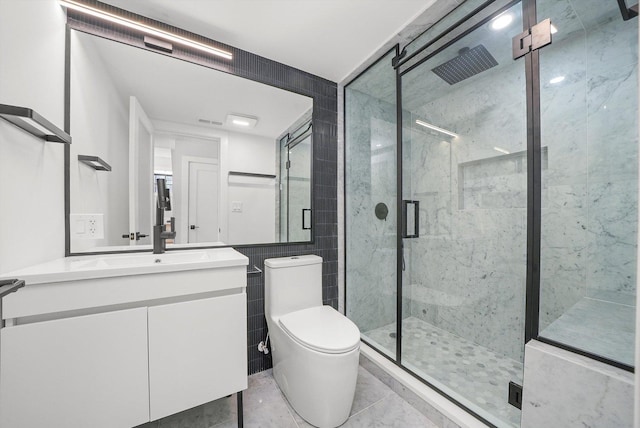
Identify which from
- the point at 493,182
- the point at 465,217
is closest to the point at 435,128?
the point at 493,182

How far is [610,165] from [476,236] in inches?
32.6

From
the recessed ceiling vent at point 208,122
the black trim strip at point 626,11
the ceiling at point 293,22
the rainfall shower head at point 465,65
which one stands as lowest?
the recessed ceiling vent at point 208,122

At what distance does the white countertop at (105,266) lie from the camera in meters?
0.88

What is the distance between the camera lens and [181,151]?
5.24 ft

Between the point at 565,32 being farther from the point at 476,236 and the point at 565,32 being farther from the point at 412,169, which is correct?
the point at 476,236

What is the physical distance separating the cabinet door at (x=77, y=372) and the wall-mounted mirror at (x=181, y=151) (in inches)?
22.0

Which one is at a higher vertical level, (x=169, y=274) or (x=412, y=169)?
(x=412, y=169)

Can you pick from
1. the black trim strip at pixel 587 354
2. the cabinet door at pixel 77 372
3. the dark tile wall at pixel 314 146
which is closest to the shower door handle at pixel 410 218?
the dark tile wall at pixel 314 146

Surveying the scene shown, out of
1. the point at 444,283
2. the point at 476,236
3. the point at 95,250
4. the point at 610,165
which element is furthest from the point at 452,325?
the point at 95,250

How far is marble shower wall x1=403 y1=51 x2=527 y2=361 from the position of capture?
1717 mm

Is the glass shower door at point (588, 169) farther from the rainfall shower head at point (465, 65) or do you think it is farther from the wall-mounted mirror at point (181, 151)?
the wall-mounted mirror at point (181, 151)

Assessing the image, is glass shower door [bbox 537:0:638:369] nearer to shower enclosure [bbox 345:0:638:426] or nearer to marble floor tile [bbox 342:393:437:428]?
shower enclosure [bbox 345:0:638:426]

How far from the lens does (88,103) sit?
4.39 ft

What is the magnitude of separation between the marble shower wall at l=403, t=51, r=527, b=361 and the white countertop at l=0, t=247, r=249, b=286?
1417 mm
